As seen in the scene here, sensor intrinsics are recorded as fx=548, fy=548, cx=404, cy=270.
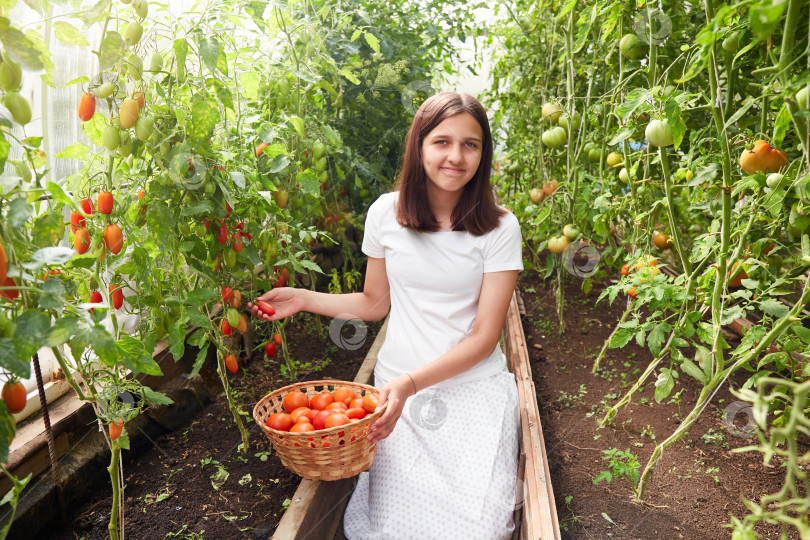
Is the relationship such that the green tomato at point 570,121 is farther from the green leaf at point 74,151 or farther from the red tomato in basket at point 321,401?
the green leaf at point 74,151

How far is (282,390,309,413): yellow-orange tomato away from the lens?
1568 millimetres

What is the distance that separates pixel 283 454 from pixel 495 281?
31.7 inches

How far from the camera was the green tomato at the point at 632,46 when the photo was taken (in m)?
1.67

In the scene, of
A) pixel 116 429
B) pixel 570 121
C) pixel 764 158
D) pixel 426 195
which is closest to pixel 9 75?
pixel 116 429

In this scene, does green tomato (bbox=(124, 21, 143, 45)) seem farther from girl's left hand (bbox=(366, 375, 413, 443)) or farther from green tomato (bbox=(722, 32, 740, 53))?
green tomato (bbox=(722, 32, 740, 53))

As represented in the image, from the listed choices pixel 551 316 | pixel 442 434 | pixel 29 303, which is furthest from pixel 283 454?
pixel 551 316

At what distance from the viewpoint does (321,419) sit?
1451 millimetres

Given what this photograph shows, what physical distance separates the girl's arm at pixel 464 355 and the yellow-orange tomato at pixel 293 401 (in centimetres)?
26

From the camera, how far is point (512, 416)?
169cm

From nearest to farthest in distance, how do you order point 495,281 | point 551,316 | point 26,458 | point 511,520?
point 26,458 < point 511,520 < point 495,281 < point 551,316

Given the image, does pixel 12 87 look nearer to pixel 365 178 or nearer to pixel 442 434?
pixel 442 434

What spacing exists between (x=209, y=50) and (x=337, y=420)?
91 cm

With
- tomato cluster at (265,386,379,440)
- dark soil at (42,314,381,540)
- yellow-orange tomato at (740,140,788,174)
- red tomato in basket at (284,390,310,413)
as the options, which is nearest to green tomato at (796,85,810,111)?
yellow-orange tomato at (740,140,788,174)

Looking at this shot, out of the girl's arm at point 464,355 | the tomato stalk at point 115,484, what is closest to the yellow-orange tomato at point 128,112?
the tomato stalk at point 115,484
